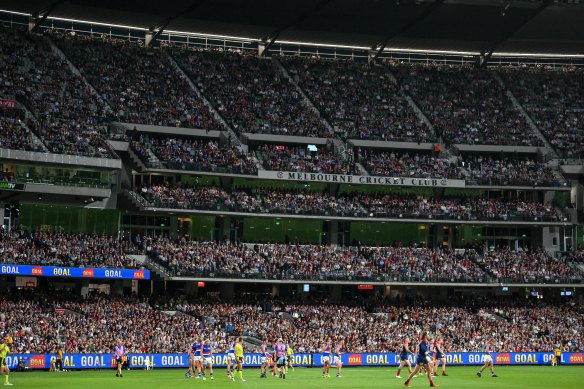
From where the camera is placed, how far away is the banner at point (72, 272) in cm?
6481

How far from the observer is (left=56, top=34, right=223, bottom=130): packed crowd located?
8144 cm

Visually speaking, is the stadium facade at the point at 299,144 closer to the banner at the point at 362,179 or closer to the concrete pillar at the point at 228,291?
the banner at the point at 362,179

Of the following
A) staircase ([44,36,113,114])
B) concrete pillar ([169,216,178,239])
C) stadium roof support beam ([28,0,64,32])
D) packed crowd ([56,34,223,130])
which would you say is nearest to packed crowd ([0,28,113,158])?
staircase ([44,36,113,114])

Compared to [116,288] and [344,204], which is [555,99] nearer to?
[344,204]

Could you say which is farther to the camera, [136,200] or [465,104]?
[465,104]

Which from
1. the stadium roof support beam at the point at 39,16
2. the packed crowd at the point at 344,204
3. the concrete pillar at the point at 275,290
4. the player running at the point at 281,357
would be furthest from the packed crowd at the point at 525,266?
the stadium roof support beam at the point at 39,16

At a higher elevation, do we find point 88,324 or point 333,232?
point 333,232

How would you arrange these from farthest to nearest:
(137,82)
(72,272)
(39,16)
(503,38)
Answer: (503,38) < (39,16) < (137,82) < (72,272)

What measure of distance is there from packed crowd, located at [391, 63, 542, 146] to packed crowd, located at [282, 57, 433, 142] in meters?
1.82

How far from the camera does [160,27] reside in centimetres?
8925

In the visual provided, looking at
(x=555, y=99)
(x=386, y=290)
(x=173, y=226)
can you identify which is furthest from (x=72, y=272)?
(x=555, y=99)

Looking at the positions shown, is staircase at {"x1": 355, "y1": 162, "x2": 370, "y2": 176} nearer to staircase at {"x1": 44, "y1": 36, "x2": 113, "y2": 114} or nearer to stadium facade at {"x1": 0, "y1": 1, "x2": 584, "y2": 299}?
stadium facade at {"x1": 0, "y1": 1, "x2": 584, "y2": 299}

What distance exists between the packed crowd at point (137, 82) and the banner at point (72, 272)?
15520 mm

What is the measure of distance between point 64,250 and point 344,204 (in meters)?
25.2
